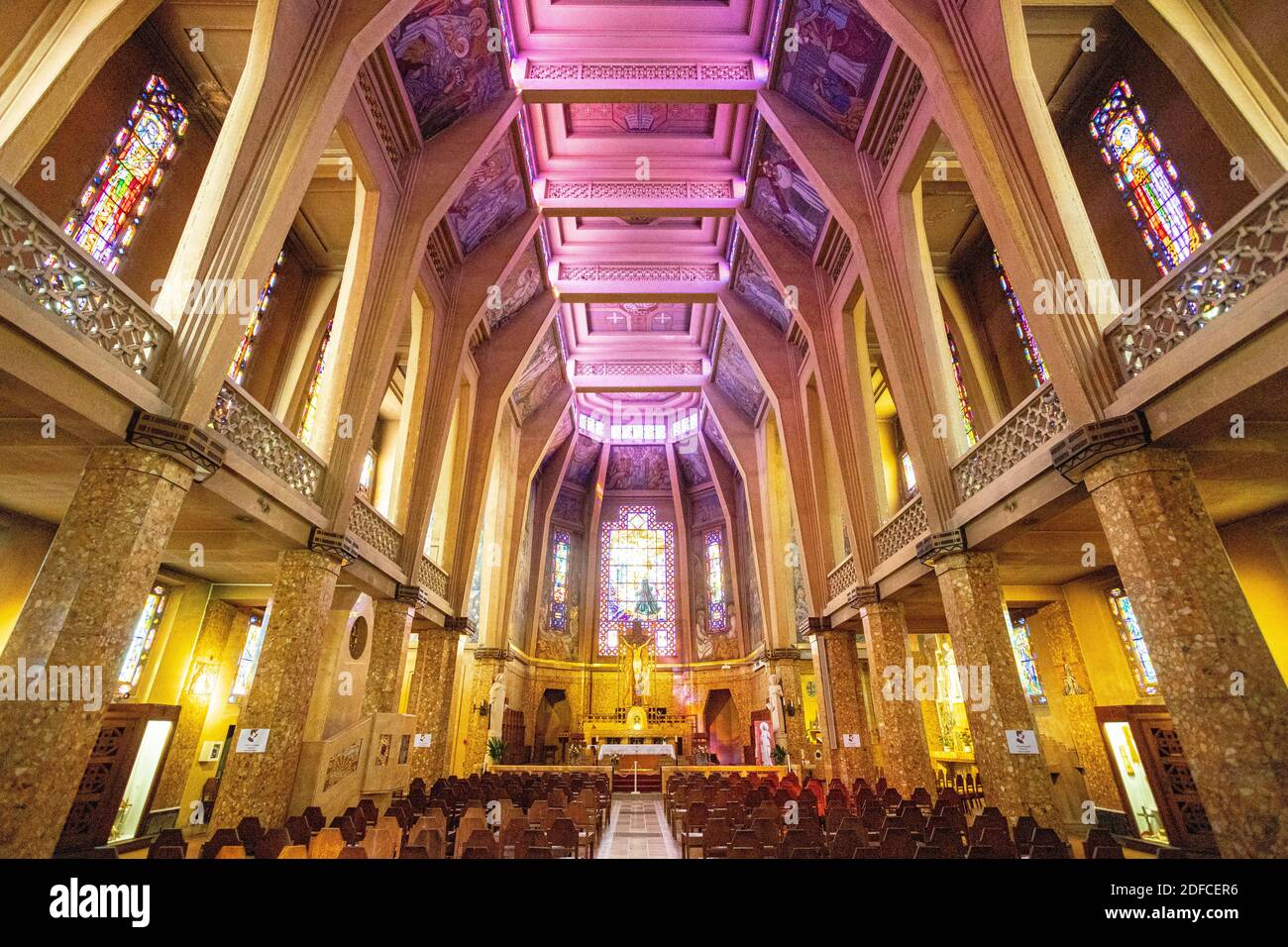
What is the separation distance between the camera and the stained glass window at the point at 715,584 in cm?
2645

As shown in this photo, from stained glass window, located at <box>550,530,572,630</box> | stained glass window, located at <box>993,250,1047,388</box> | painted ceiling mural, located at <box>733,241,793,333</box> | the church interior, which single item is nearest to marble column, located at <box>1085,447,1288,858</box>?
the church interior

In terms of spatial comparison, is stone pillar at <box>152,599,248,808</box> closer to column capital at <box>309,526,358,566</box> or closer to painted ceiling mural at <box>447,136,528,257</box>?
column capital at <box>309,526,358,566</box>

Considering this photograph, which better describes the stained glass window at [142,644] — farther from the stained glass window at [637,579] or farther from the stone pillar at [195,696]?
the stained glass window at [637,579]

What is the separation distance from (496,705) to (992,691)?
1476cm

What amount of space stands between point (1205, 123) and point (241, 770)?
1576 centimetres

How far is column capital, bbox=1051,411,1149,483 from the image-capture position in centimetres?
555

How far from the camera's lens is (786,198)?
14414mm

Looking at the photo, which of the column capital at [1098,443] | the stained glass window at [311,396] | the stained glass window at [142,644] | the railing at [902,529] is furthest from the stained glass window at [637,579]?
the column capital at [1098,443]

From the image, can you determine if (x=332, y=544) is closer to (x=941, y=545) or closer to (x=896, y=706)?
(x=941, y=545)

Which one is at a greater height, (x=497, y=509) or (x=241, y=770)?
(x=497, y=509)

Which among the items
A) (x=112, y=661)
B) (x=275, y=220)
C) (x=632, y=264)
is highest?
(x=632, y=264)
